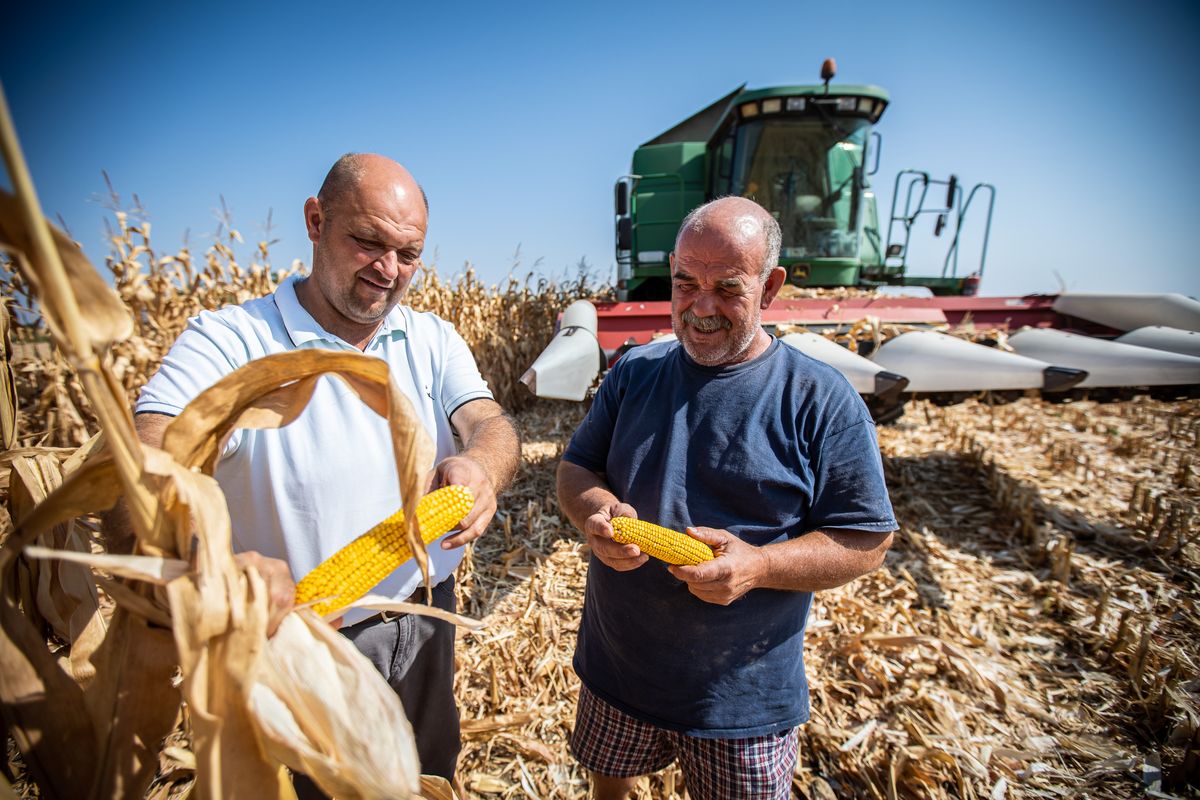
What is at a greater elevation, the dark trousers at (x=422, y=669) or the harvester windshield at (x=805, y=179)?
the harvester windshield at (x=805, y=179)

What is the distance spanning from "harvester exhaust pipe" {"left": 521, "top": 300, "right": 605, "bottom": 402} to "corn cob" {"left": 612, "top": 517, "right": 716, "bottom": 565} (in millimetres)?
2154

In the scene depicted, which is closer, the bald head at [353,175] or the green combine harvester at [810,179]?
the bald head at [353,175]

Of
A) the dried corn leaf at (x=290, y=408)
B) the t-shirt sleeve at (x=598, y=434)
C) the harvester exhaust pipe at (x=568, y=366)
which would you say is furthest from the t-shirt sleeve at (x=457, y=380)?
the harvester exhaust pipe at (x=568, y=366)

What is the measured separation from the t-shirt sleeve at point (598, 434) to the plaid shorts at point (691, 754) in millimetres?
815

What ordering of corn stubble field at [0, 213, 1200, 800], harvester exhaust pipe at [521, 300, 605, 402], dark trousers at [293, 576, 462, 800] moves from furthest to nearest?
harvester exhaust pipe at [521, 300, 605, 402]
corn stubble field at [0, 213, 1200, 800]
dark trousers at [293, 576, 462, 800]

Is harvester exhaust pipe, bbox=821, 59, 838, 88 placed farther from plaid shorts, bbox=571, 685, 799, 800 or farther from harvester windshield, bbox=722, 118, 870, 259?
plaid shorts, bbox=571, 685, 799, 800

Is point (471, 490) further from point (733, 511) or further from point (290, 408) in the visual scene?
point (733, 511)

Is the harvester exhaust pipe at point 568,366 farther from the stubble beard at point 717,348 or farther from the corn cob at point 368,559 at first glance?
the corn cob at point 368,559

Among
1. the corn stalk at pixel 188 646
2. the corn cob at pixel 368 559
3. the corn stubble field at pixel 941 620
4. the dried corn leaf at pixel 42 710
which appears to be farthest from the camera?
the corn stubble field at pixel 941 620

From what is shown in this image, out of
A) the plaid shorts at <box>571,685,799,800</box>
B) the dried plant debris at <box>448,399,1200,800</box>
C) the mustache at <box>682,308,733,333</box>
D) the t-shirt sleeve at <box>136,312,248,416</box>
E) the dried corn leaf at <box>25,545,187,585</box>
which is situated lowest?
the dried plant debris at <box>448,399,1200,800</box>

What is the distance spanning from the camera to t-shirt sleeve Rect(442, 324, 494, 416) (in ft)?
5.90

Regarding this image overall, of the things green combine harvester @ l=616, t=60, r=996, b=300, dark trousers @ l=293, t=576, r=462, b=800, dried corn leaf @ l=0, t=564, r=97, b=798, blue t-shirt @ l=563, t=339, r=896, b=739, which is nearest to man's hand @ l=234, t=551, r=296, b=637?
dried corn leaf @ l=0, t=564, r=97, b=798

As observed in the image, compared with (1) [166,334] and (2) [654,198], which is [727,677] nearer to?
(1) [166,334]

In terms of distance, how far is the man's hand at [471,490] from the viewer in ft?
4.34
